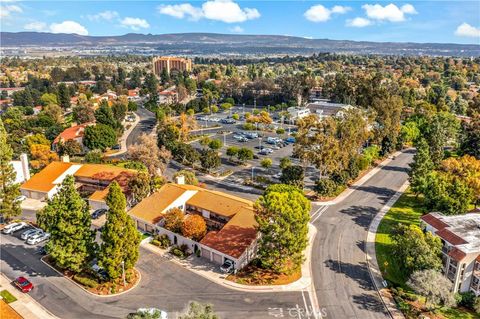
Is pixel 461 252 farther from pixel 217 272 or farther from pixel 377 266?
pixel 217 272

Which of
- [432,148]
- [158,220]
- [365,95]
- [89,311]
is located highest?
[365,95]

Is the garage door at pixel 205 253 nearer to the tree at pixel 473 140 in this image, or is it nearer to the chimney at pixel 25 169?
the chimney at pixel 25 169

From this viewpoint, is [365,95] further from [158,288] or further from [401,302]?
[158,288]

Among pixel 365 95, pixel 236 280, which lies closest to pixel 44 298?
pixel 236 280

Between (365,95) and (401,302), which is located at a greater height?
(365,95)

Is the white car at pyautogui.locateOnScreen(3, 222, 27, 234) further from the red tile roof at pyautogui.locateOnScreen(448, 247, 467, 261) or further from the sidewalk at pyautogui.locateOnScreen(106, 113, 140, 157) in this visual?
the red tile roof at pyautogui.locateOnScreen(448, 247, 467, 261)
